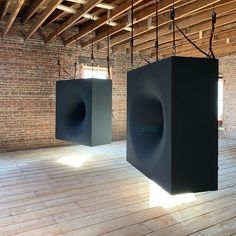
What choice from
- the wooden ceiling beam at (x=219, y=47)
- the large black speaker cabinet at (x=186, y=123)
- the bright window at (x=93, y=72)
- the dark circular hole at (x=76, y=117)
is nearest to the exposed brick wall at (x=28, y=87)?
the bright window at (x=93, y=72)

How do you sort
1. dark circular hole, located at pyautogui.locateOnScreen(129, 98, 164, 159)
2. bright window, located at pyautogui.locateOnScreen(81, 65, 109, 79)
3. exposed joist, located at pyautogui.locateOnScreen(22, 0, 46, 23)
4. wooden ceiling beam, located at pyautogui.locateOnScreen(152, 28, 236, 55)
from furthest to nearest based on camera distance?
bright window, located at pyautogui.locateOnScreen(81, 65, 109, 79) < wooden ceiling beam, located at pyautogui.locateOnScreen(152, 28, 236, 55) < exposed joist, located at pyautogui.locateOnScreen(22, 0, 46, 23) < dark circular hole, located at pyautogui.locateOnScreen(129, 98, 164, 159)

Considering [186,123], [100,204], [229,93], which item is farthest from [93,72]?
[186,123]

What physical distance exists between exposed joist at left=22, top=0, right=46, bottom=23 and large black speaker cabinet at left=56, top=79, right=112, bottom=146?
1732 mm

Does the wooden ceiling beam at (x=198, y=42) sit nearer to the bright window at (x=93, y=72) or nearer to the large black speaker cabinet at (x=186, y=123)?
the bright window at (x=93, y=72)

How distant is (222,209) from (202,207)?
0.74ft

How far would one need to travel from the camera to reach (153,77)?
6.23 ft

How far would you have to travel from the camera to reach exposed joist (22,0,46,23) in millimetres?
4455

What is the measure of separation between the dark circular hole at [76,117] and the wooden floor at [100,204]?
2.83 ft

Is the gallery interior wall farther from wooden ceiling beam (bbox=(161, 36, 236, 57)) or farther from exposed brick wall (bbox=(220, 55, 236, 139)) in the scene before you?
exposed brick wall (bbox=(220, 55, 236, 139))

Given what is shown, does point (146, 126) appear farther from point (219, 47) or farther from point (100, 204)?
point (219, 47)

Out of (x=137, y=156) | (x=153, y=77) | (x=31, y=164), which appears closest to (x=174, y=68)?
(x=153, y=77)

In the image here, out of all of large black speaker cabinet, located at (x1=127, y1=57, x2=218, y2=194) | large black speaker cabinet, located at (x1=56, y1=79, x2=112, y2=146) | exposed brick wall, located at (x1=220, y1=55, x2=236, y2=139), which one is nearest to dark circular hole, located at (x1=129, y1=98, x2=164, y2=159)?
large black speaker cabinet, located at (x1=127, y1=57, x2=218, y2=194)

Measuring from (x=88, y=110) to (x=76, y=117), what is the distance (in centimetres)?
63

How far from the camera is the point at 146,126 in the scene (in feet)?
7.47
